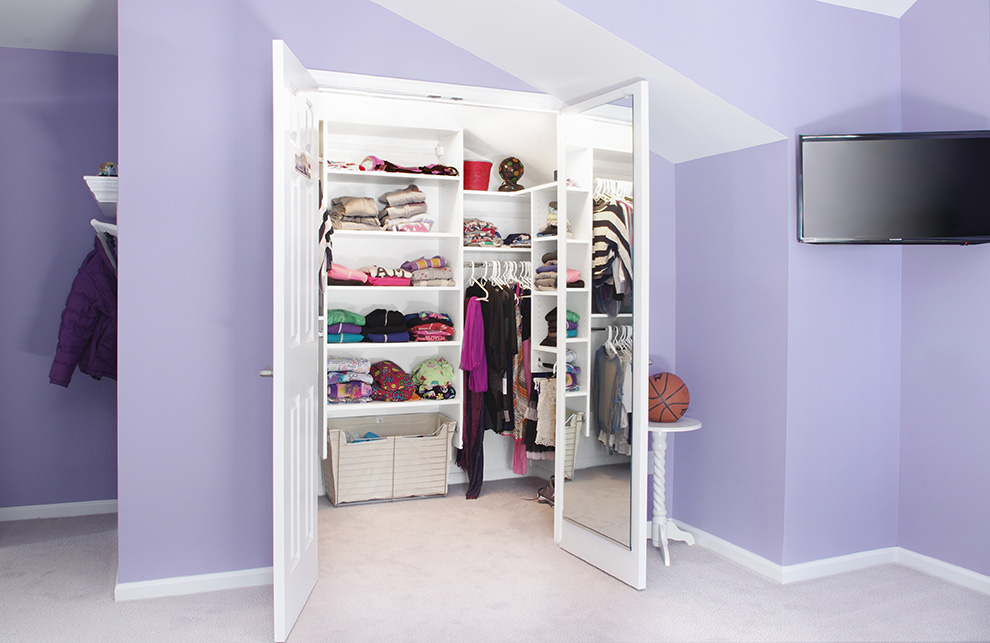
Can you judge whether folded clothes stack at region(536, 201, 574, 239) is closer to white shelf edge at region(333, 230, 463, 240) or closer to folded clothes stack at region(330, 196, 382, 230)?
white shelf edge at region(333, 230, 463, 240)

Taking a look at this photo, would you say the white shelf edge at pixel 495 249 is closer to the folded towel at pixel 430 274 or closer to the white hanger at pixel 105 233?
the folded towel at pixel 430 274

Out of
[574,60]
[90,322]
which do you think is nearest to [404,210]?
[574,60]

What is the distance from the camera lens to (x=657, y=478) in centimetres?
346

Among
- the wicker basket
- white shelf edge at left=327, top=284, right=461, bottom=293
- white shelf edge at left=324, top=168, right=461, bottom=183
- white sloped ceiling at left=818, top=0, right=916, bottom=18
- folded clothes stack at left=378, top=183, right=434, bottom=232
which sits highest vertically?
white sloped ceiling at left=818, top=0, right=916, bottom=18

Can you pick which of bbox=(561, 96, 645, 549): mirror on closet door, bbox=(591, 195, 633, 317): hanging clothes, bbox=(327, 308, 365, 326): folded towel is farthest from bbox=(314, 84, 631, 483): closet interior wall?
bbox=(591, 195, 633, 317): hanging clothes

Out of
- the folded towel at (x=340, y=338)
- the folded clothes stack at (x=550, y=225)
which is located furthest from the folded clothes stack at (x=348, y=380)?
the folded clothes stack at (x=550, y=225)

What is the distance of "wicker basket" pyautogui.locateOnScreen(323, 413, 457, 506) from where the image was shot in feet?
14.2

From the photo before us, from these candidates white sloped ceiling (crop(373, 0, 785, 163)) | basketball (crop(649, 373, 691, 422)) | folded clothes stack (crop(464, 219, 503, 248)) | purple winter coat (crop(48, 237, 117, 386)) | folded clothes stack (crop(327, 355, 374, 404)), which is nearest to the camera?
white sloped ceiling (crop(373, 0, 785, 163))

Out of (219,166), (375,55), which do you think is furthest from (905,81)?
(219,166)

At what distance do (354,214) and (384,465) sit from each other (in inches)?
60.9

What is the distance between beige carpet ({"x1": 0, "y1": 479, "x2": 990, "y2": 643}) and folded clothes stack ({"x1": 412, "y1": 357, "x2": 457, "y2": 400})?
1.10 m

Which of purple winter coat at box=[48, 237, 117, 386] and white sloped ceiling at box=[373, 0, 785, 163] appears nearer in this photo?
white sloped ceiling at box=[373, 0, 785, 163]

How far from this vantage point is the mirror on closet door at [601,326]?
3113 millimetres

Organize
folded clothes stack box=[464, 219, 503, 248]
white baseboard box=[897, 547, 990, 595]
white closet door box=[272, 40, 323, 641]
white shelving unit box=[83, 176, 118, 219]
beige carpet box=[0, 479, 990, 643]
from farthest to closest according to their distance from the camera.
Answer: folded clothes stack box=[464, 219, 503, 248]
white shelving unit box=[83, 176, 118, 219]
white baseboard box=[897, 547, 990, 595]
beige carpet box=[0, 479, 990, 643]
white closet door box=[272, 40, 323, 641]
